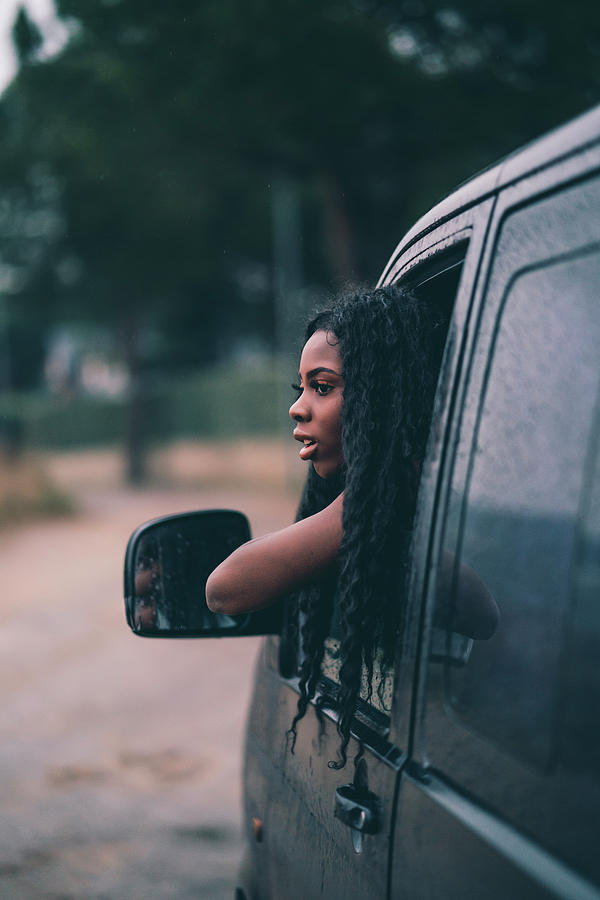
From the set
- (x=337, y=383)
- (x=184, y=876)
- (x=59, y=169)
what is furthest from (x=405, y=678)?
(x=59, y=169)

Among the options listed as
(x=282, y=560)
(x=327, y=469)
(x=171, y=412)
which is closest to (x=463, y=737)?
(x=282, y=560)

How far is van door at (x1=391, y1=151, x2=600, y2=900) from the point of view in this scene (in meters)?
1.15

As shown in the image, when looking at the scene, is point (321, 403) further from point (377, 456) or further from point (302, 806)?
point (302, 806)

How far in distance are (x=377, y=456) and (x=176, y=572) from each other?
0.66 meters

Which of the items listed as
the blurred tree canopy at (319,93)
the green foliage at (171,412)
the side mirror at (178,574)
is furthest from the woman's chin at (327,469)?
the green foliage at (171,412)

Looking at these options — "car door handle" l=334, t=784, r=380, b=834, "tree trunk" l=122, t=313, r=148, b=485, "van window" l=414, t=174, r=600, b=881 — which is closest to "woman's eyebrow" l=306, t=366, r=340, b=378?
"van window" l=414, t=174, r=600, b=881

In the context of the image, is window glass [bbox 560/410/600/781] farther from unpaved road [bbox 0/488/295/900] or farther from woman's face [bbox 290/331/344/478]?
unpaved road [bbox 0/488/295/900]

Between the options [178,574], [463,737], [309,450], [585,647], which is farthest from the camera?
[178,574]

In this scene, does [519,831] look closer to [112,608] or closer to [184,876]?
[184,876]

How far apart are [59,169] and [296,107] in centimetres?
1031

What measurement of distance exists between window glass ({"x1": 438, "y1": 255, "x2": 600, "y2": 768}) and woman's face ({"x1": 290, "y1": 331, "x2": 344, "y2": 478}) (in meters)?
0.42

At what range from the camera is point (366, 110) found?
1229 cm

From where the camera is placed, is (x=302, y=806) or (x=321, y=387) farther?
(x=302, y=806)

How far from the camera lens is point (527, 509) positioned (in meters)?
1.28
